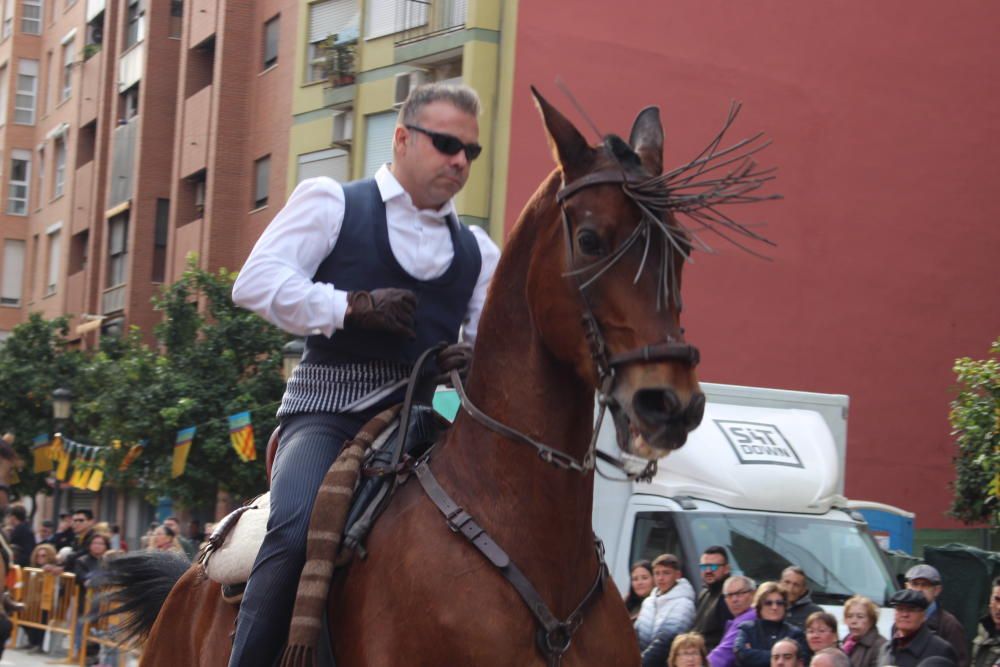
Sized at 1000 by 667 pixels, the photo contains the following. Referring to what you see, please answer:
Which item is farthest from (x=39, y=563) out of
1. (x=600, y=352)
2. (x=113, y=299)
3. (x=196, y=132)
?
(x=113, y=299)

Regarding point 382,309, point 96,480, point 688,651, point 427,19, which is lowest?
point 96,480

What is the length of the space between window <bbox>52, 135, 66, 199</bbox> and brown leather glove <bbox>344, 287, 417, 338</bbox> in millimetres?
45535

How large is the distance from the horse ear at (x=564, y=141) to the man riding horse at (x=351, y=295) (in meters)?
0.64

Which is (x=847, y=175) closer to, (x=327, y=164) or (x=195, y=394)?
(x=327, y=164)

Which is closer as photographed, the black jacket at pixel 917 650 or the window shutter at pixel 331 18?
the black jacket at pixel 917 650

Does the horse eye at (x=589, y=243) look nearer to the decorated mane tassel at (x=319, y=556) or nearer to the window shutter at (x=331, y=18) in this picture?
the decorated mane tassel at (x=319, y=556)

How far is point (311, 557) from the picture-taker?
14.9 ft

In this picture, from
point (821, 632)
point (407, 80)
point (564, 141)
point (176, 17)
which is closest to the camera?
point (564, 141)

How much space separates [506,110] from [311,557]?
20.8 m

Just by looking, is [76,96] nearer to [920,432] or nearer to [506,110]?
[506,110]

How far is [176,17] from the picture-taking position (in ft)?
132

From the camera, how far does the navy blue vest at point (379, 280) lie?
481 cm

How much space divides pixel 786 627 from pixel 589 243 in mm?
6427

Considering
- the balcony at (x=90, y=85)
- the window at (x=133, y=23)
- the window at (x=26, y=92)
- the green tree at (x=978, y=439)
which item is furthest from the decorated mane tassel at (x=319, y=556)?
the window at (x=26, y=92)
